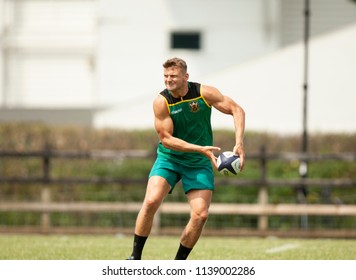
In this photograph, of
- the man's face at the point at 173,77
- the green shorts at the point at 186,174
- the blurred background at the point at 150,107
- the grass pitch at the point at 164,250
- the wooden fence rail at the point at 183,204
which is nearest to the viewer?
the man's face at the point at 173,77

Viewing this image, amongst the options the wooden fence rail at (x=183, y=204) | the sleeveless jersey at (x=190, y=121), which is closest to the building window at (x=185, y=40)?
the wooden fence rail at (x=183, y=204)

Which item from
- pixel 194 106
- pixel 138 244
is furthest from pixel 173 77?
pixel 138 244

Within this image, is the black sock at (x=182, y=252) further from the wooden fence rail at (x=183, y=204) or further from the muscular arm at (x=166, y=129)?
the wooden fence rail at (x=183, y=204)

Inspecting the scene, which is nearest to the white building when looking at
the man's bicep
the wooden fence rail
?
the wooden fence rail

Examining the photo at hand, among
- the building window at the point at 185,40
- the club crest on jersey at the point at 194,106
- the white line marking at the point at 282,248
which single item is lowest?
the white line marking at the point at 282,248

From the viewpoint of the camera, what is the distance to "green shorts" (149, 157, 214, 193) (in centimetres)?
1112

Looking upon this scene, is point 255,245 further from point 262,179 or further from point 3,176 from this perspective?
point 3,176

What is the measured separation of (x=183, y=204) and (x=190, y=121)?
8.20 m

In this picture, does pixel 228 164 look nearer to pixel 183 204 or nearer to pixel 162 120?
pixel 162 120

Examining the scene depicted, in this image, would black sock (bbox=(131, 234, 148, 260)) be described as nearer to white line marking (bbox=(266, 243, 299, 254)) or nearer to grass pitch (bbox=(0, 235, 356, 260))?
grass pitch (bbox=(0, 235, 356, 260))

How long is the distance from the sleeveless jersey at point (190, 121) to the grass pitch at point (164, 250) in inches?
61.5

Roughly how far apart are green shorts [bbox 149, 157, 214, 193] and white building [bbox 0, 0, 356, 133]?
43.0ft

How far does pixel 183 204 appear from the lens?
1919 cm

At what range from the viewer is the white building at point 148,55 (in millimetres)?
24781
